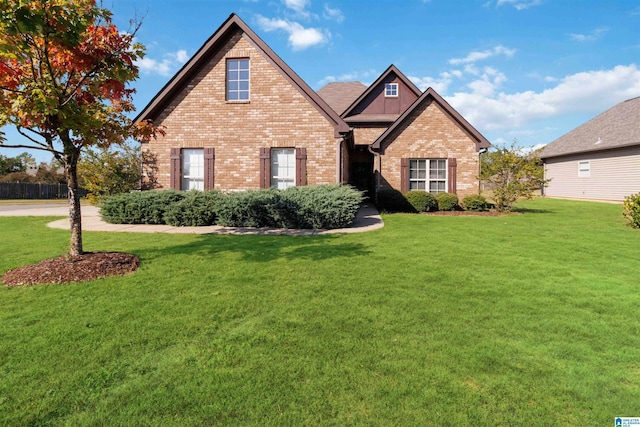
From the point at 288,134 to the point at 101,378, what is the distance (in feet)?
38.7

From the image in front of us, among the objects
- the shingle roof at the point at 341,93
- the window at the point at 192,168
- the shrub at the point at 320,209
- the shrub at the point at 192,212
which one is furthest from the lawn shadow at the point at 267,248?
the shingle roof at the point at 341,93

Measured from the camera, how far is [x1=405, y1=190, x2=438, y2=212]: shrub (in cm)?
1591

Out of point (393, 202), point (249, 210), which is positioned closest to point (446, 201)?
point (393, 202)

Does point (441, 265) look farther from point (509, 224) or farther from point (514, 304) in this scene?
point (509, 224)

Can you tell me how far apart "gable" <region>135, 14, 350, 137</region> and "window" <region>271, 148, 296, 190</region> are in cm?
205

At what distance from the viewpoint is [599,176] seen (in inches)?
964

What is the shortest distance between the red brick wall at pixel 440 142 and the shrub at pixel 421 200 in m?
2.14

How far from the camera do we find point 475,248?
7.48 meters

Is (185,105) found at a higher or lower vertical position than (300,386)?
higher

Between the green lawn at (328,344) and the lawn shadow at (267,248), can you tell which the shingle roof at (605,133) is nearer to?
the green lawn at (328,344)

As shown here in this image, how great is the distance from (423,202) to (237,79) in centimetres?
965

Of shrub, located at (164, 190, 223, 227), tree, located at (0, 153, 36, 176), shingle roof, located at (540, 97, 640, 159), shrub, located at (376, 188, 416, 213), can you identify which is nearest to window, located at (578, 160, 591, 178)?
shingle roof, located at (540, 97, 640, 159)

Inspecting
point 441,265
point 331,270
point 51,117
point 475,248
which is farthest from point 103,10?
point 475,248

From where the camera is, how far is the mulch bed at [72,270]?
5.03m
